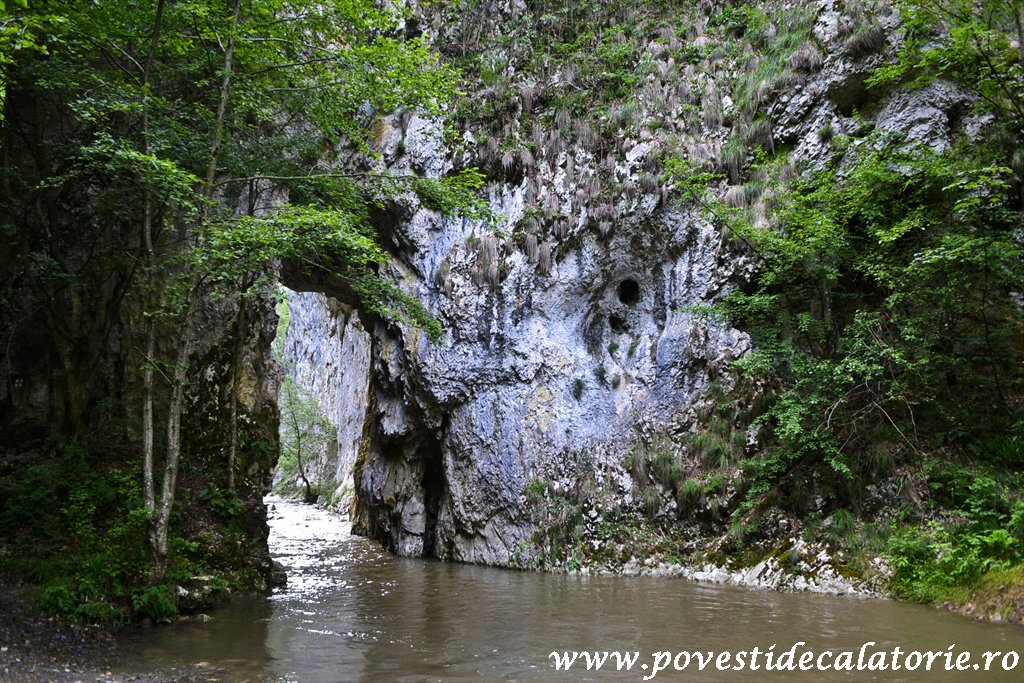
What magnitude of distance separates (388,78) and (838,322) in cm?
926

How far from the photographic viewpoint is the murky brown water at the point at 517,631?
500cm

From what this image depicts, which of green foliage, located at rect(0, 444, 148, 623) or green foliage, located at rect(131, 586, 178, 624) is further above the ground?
green foliage, located at rect(0, 444, 148, 623)

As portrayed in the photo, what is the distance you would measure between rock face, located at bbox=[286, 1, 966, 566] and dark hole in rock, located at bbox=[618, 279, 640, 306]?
0.04 meters

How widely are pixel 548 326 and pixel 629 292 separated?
2269 millimetres

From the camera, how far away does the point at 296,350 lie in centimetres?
4278

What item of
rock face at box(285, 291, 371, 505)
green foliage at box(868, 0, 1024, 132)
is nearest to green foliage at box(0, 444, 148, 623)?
rock face at box(285, 291, 371, 505)

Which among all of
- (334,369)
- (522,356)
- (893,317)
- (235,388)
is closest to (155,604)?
(235,388)

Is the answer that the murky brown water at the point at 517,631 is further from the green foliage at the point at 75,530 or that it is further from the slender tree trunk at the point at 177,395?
the slender tree trunk at the point at 177,395

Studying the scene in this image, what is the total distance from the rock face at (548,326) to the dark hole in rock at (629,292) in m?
0.04

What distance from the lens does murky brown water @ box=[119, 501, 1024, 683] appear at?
4996mm

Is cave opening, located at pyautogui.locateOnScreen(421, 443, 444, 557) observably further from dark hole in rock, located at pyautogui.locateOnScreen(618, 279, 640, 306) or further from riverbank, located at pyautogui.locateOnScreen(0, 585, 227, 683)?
riverbank, located at pyautogui.locateOnScreen(0, 585, 227, 683)

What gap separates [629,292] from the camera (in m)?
14.2

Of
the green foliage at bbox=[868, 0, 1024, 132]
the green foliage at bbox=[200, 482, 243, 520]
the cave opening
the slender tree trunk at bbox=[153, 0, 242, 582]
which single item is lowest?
the cave opening

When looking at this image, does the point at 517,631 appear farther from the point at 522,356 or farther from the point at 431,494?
the point at 431,494
